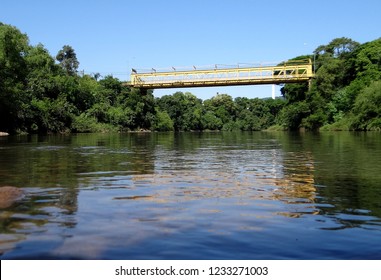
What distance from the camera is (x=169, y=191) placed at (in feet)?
27.2

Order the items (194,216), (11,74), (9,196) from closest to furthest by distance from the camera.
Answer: (194,216) → (9,196) → (11,74)

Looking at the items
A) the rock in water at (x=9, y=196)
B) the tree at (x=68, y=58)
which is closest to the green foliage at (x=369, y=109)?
the rock in water at (x=9, y=196)

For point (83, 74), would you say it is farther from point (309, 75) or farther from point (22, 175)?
point (22, 175)

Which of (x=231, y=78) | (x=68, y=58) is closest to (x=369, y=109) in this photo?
(x=231, y=78)

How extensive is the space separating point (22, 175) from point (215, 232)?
277 inches

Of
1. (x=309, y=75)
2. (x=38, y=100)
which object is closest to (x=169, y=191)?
(x=38, y=100)

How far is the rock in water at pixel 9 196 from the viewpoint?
680cm

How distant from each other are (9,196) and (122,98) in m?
85.1

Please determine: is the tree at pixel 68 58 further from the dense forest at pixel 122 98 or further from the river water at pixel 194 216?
the river water at pixel 194 216

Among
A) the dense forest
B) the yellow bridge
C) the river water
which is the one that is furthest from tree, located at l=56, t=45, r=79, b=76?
the river water

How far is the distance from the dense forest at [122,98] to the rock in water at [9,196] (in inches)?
1727

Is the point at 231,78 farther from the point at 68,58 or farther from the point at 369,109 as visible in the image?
the point at 68,58

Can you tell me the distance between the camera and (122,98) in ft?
298

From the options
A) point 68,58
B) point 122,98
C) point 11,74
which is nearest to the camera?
point 11,74
